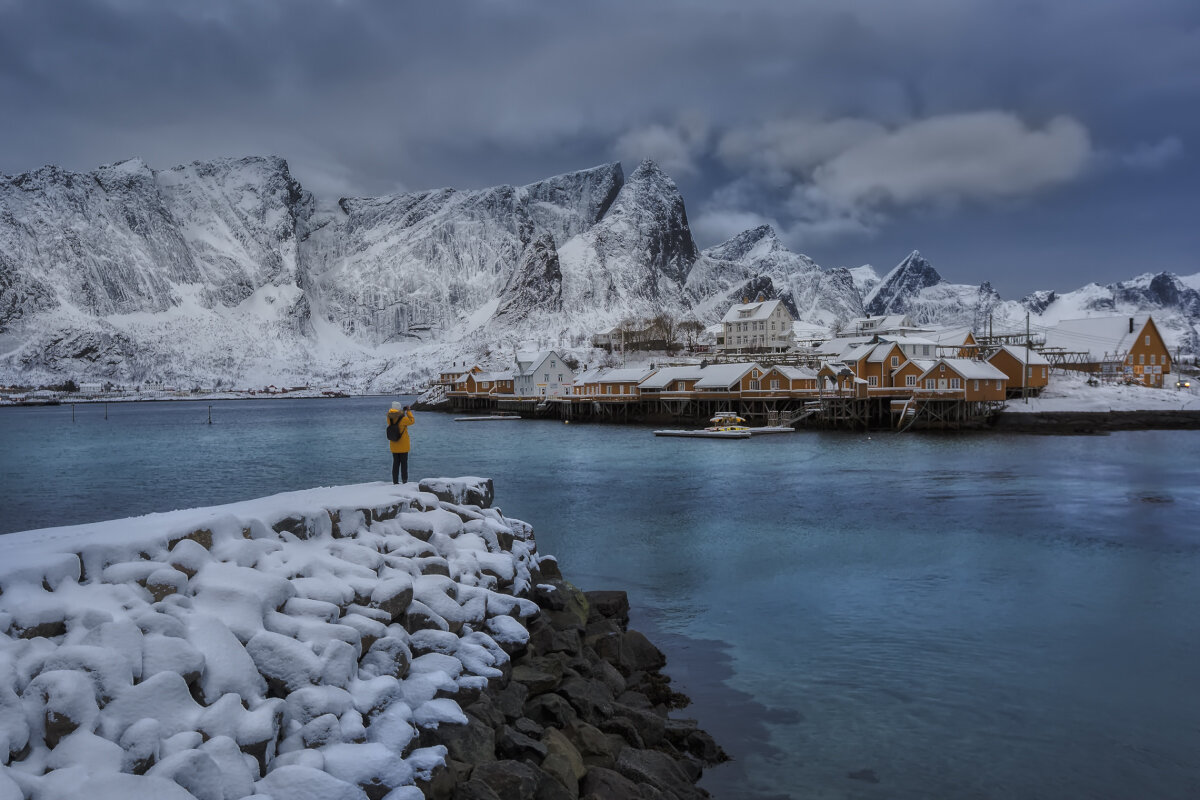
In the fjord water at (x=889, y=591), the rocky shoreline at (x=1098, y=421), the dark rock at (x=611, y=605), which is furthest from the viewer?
the rocky shoreline at (x=1098, y=421)

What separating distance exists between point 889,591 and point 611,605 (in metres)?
6.86

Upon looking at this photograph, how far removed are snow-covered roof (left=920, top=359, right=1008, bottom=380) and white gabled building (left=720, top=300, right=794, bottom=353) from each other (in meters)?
49.6

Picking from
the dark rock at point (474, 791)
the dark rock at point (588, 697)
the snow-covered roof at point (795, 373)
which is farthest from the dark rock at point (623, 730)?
the snow-covered roof at point (795, 373)

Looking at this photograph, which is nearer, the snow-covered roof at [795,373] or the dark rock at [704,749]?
the dark rock at [704,749]

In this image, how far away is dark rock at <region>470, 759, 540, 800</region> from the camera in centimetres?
629

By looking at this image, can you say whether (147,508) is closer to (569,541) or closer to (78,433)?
(569,541)

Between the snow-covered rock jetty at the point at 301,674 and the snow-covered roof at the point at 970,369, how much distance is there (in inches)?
2534

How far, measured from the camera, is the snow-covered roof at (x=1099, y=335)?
9312cm

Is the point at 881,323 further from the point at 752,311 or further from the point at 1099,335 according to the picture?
the point at 1099,335

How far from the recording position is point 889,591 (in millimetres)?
16562

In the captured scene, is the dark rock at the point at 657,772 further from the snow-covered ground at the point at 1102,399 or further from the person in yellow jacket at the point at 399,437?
the snow-covered ground at the point at 1102,399

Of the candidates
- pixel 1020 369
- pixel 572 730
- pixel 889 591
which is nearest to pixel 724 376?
pixel 1020 369

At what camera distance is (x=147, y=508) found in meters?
29.5

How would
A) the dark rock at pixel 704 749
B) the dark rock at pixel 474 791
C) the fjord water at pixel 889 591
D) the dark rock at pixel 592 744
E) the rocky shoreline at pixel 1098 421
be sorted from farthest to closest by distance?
Result: the rocky shoreline at pixel 1098 421 < the fjord water at pixel 889 591 < the dark rock at pixel 704 749 < the dark rock at pixel 592 744 < the dark rock at pixel 474 791
